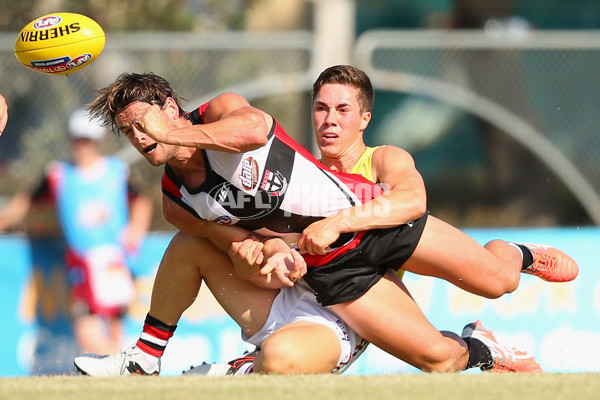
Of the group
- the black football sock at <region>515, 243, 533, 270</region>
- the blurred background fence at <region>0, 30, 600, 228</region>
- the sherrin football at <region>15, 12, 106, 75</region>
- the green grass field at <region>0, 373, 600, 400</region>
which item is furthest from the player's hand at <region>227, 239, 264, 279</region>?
the blurred background fence at <region>0, 30, 600, 228</region>

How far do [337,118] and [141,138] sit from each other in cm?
113

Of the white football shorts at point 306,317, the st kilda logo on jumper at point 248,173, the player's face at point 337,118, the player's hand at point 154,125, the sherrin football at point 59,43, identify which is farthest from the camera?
the player's face at point 337,118

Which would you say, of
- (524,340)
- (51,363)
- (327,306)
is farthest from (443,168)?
(327,306)

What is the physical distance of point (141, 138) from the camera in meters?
4.31

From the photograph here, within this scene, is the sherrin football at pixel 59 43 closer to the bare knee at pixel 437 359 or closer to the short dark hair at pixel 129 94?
the short dark hair at pixel 129 94

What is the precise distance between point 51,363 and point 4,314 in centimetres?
52

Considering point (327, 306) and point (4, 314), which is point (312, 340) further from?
point (4, 314)

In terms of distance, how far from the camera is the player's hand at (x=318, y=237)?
434 centimetres

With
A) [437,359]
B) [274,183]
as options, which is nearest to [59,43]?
[274,183]

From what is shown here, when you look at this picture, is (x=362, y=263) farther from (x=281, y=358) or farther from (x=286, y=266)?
(x=281, y=358)

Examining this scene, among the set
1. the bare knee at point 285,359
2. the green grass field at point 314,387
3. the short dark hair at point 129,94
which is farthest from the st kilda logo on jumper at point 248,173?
the green grass field at point 314,387

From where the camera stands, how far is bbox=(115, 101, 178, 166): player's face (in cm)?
431

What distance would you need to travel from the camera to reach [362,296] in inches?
183

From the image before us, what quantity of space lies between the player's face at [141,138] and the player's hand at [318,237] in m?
0.77
